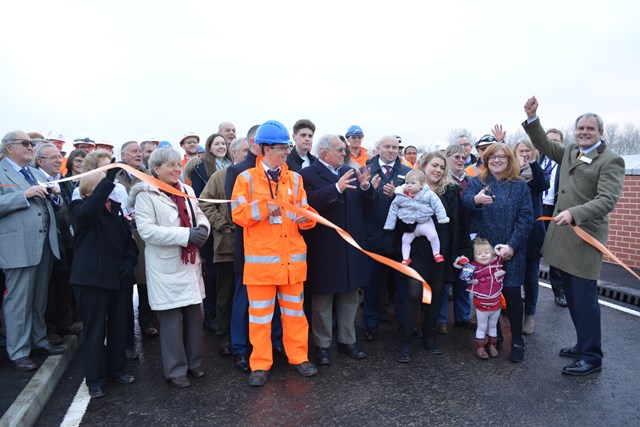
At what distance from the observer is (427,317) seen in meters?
5.07

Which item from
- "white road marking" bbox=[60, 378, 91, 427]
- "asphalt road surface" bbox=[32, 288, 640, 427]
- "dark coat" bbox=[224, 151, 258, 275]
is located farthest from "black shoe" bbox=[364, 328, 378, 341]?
"white road marking" bbox=[60, 378, 91, 427]

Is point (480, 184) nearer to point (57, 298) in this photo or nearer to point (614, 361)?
point (614, 361)

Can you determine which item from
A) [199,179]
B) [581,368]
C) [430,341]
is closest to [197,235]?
[199,179]

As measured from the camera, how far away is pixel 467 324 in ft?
19.1

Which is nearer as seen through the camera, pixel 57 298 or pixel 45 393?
pixel 45 393

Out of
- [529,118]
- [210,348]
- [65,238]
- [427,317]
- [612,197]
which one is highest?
[529,118]

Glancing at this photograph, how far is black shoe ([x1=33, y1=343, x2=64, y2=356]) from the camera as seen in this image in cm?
475

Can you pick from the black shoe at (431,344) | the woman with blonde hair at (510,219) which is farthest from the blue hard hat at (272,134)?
the black shoe at (431,344)

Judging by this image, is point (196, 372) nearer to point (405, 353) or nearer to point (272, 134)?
point (405, 353)

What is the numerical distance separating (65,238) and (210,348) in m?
2.05

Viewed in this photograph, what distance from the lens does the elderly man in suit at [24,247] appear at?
4.52m

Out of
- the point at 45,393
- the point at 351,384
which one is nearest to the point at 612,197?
the point at 351,384

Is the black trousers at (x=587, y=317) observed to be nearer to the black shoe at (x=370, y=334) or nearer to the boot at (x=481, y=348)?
the boot at (x=481, y=348)

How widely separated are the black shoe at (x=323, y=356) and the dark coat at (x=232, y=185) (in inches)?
45.1
